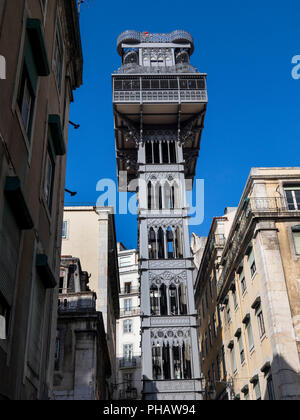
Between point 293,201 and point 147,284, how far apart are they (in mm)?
12973

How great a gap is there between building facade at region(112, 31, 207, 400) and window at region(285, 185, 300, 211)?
1041cm

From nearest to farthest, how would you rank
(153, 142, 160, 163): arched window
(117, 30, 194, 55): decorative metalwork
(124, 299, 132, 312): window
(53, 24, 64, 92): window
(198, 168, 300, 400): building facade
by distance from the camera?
(53, 24, 64, 92): window < (198, 168, 300, 400): building facade < (153, 142, 160, 163): arched window < (117, 30, 194, 55): decorative metalwork < (124, 299, 132, 312): window

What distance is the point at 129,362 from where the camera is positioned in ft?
242

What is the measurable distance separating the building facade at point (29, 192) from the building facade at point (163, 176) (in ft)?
73.7

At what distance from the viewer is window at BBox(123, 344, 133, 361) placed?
7478 cm

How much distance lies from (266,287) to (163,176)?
1807 cm

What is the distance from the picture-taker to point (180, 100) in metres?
46.3

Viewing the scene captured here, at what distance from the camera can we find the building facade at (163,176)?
120 feet

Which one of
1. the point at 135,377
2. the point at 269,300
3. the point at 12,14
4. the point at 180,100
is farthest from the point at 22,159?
the point at 135,377

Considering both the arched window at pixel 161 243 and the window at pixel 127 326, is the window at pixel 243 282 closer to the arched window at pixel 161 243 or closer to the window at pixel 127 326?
the arched window at pixel 161 243

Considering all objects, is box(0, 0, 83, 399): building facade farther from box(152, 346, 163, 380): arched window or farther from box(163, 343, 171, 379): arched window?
box(163, 343, 171, 379): arched window

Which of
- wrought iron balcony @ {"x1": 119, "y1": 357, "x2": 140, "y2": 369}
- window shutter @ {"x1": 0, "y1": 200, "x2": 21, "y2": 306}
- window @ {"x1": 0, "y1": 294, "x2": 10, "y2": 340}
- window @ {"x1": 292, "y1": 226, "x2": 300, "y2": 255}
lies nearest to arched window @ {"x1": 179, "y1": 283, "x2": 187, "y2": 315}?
window @ {"x1": 292, "y1": 226, "x2": 300, "y2": 255}

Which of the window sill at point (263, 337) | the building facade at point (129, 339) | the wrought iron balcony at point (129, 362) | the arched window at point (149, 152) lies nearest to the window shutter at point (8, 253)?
the window sill at point (263, 337)

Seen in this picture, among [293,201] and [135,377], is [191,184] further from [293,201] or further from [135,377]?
[135,377]
